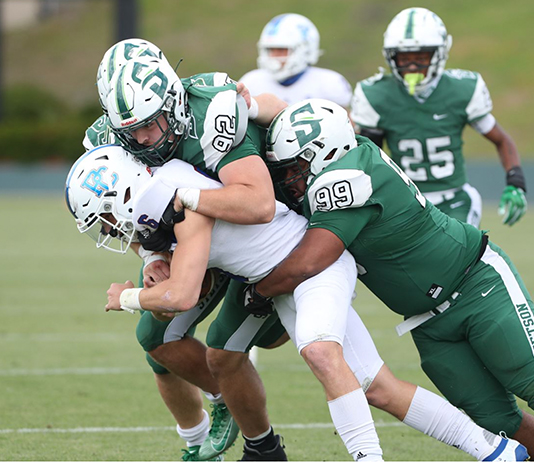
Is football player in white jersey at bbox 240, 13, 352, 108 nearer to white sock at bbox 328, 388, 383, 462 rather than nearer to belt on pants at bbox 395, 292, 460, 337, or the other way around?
belt on pants at bbox 395, 292, 460, 337

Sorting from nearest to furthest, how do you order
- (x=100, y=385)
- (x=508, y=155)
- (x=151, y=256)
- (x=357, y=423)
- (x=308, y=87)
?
1. (x=357, y=423)
2. (x=151, y=256)
3. (x=100, y=385)
4. (x=508, y=155)
5. (x=308, y=87)

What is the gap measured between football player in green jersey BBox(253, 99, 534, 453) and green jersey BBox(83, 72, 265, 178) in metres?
0.19

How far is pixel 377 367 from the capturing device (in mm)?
3674

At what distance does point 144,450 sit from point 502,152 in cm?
308

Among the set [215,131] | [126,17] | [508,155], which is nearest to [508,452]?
[215,131]

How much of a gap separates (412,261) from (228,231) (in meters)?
0.78

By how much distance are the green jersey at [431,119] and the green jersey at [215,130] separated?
2284mm

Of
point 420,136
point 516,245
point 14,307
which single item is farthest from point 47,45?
point 420,136

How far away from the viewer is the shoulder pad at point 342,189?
3.57m

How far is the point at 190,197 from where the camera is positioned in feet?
11.3

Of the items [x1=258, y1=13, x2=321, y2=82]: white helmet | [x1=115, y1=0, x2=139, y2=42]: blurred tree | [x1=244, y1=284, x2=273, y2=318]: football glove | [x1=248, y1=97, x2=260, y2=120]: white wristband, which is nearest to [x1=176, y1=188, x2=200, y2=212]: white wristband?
[x1=244, y1=284, x2=273, y2=318]: football glove

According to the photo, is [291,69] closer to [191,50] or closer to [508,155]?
[508,155]

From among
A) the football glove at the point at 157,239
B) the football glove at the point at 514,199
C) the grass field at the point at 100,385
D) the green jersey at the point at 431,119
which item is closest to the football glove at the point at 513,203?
the football glove at the point at 514,199

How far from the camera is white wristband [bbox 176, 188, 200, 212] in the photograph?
11.3 feet
